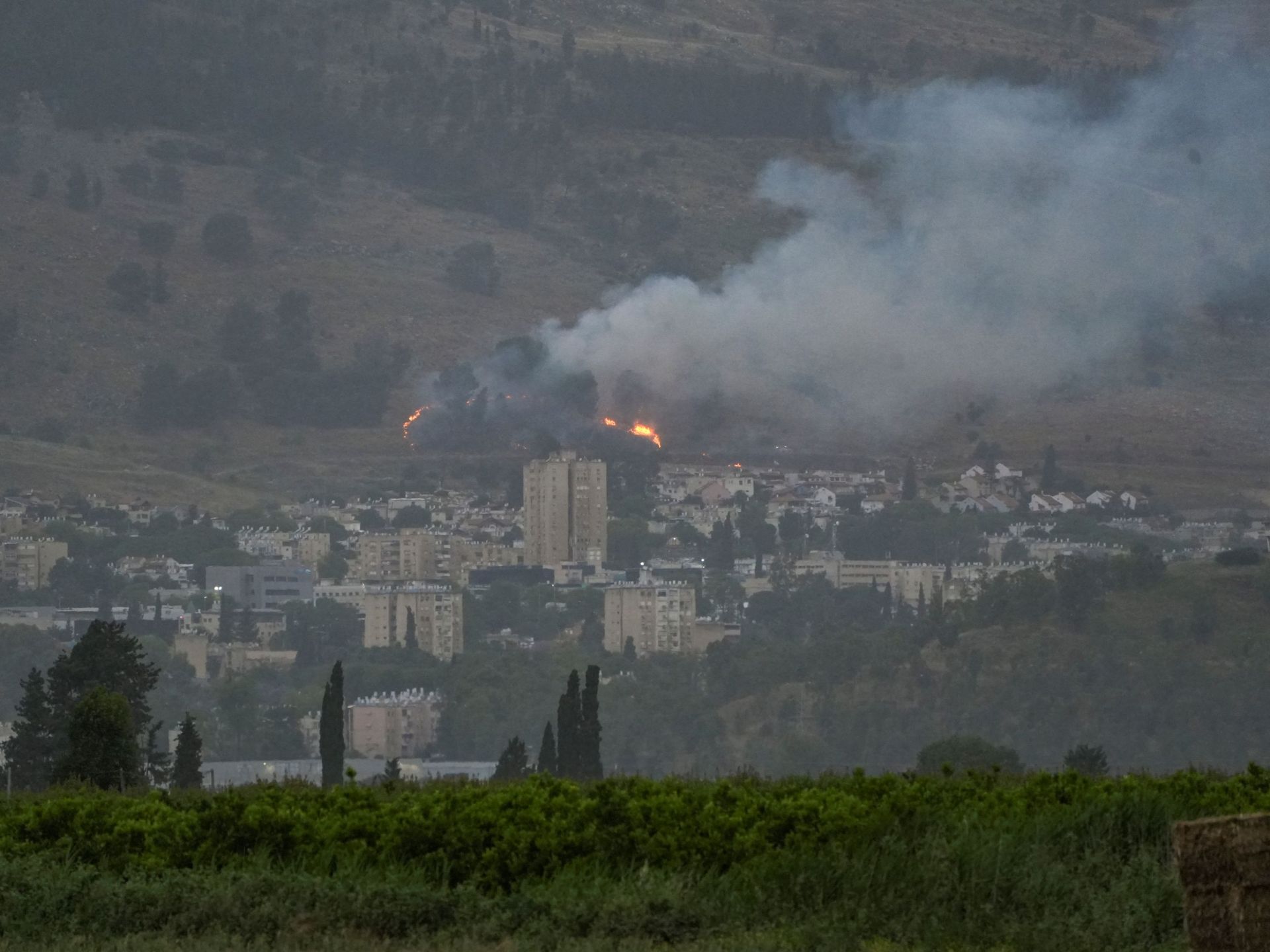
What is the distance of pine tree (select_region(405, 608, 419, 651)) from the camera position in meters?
91.9

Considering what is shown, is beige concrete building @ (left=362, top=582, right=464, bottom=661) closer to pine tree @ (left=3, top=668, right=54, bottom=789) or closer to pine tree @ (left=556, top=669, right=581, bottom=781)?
pine tree @ (left=556, top=669, right=581, bottom=781)

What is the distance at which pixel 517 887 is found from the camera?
1088 cm

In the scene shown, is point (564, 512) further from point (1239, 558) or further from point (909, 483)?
point (1239, 558)

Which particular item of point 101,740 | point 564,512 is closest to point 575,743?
point 101,740

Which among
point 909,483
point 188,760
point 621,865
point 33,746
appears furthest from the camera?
point 909,483

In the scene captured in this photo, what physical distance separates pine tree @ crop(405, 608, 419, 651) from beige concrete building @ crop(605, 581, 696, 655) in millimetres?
9013

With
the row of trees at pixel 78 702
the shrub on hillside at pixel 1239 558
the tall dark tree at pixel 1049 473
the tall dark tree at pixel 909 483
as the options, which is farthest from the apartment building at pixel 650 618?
the row of trees at pixel 78 702

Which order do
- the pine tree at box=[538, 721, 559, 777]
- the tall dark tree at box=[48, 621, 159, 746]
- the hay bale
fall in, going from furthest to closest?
the pine tree at box=[538, 721, 559, 777] → the tall dark tree at box=[48, 621, 159, 746] → the hay bale

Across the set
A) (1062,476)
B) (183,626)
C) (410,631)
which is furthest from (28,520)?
(1062,476)

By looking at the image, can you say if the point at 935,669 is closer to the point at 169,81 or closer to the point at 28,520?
the point at 28,520

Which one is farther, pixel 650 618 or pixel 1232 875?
pixel 650 618

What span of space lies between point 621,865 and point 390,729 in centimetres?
6175

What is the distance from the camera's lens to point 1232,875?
8453 mm

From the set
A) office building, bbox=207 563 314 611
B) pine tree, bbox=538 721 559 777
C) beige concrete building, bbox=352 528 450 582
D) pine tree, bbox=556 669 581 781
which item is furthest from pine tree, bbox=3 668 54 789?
beige concrete building, bbox=352 528 450 582
